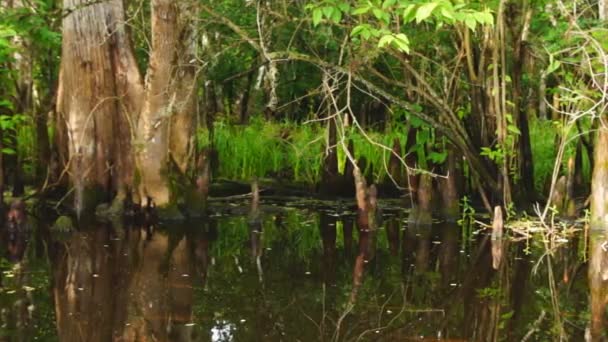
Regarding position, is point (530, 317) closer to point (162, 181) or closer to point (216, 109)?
point (162, 181)

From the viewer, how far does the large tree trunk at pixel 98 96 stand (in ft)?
33.3

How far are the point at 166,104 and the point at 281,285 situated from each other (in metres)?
3.49

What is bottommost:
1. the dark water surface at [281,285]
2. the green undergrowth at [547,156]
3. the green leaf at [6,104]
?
the dark water surface at [281,285]

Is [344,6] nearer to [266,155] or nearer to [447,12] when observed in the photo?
[447,12]

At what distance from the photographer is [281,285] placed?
283 inches

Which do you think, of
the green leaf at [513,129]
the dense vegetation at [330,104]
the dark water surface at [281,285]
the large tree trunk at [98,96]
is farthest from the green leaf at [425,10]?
the large tree trunk at [98,96]

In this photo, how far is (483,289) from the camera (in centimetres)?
708

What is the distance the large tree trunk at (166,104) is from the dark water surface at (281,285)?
23.4 inches

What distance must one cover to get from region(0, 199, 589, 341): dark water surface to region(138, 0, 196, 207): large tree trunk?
0.59m

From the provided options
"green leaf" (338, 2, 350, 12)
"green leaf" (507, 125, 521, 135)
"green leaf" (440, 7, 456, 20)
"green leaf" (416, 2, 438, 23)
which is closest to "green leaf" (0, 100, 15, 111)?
"green leaf" (338, 2, 350, 12)

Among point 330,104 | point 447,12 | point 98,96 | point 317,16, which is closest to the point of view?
point 447,12

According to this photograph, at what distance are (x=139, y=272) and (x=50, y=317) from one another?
5.31ft

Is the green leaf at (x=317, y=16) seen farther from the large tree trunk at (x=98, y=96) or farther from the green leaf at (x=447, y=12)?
the large tree trunk at (x=98, y=96)

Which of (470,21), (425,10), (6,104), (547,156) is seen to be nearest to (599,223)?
(547,156)
